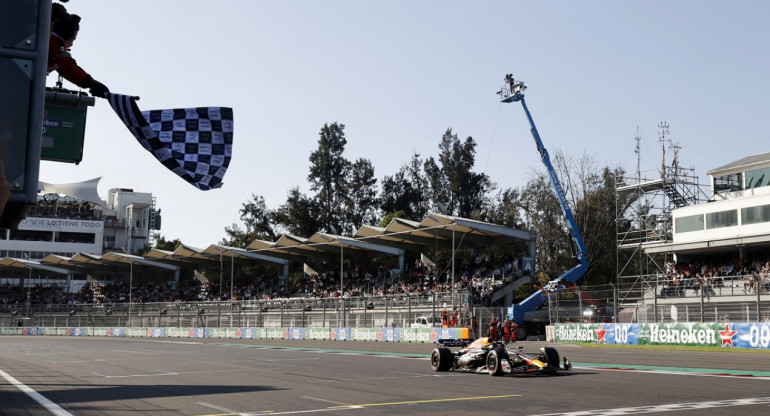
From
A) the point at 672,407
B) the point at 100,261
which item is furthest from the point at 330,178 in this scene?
the point at 672,407

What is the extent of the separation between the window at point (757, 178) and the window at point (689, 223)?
11.3 ft

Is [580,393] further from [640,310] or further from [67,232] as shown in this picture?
[67,232]

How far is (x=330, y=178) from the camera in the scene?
306 feet

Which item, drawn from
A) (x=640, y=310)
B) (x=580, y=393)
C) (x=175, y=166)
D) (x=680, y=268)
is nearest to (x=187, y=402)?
(x=580, y=393)

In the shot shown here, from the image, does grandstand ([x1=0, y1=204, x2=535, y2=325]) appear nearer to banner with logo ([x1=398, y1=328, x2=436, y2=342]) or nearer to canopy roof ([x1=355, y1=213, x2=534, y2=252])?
canopy roof ([x1=355, y1=213, x2=534, y2=252])

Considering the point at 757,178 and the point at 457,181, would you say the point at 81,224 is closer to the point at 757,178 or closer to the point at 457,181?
the point at 457,181

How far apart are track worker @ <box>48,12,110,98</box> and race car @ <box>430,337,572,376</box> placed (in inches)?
503

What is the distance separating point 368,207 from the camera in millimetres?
93500

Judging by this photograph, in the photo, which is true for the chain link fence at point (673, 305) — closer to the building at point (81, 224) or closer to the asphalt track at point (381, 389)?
the asphalt track at point (381, 389)

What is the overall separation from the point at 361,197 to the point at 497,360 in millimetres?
76651

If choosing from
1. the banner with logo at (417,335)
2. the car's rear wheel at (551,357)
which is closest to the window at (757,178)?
the banner with logo at (417,335)

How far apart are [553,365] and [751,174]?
119 ft

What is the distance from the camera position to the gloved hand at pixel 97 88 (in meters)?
5.49

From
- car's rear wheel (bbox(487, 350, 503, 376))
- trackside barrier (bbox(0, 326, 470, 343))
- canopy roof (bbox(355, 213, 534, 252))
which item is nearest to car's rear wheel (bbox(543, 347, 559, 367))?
car's rear wheel (bbox(487, 350, 503, 376))
